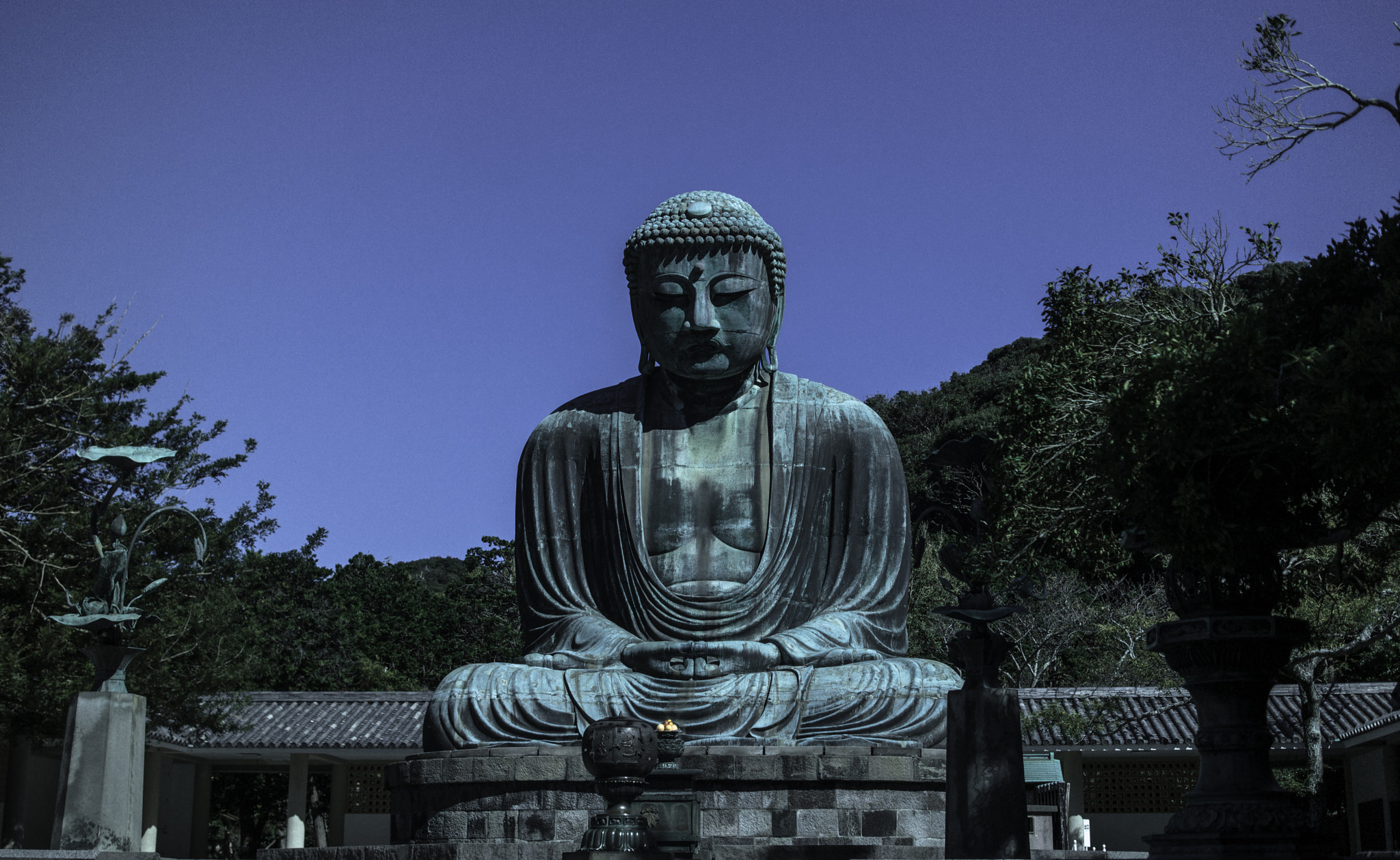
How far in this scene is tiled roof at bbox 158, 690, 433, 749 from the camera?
22.6m

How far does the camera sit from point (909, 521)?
12.0m

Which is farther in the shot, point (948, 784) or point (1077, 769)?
point (1077, 769)

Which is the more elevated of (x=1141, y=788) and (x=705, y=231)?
(x=705, y=231)

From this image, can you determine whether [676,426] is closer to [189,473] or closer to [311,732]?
[189,473]

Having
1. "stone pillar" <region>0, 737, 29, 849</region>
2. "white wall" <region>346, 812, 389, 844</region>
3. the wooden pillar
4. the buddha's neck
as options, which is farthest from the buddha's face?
"white wall" <region>346, 812, 389, 844</region>

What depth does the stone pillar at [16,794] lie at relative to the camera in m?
21.0

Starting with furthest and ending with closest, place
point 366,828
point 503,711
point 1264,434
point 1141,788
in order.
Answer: point 366,828, point 1141,788, point 503,711, point 1264,434

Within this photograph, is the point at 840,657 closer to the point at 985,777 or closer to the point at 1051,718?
the point at 985,777

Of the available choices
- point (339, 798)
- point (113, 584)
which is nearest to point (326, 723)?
point (339, 798)

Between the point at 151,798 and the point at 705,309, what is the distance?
51.2 ft

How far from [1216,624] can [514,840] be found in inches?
185

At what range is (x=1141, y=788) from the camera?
22188 mm

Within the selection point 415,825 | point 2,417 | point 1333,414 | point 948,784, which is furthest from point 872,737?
point 2,417

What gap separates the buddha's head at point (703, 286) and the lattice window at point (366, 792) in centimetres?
1515
